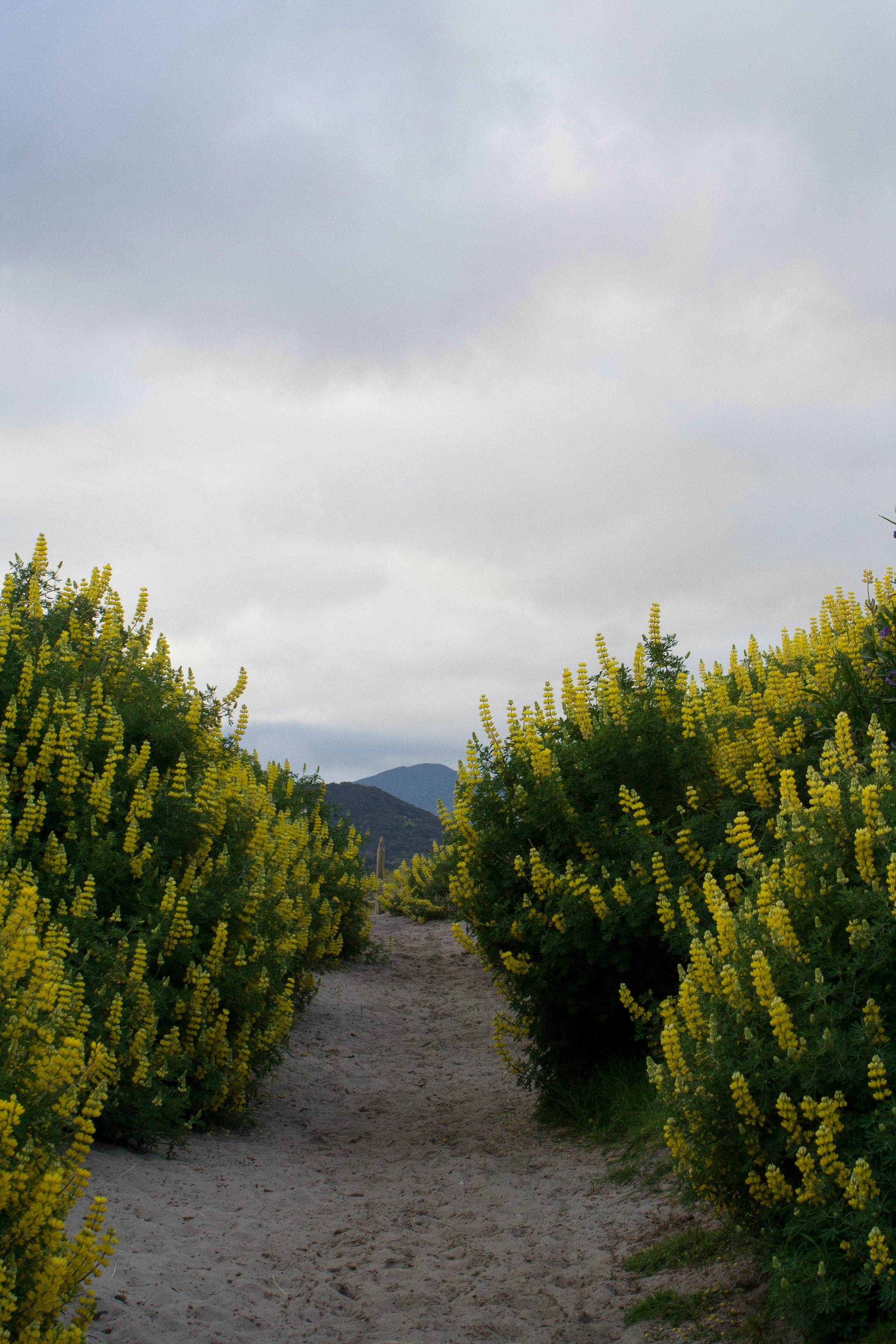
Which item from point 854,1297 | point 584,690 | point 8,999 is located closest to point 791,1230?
point 854,1297

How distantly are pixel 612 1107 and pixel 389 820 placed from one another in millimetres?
51047

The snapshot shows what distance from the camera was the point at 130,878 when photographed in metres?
6.57

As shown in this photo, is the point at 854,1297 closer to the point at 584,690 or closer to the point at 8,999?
the point at 8,999

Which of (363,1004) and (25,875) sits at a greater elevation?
(25,875)

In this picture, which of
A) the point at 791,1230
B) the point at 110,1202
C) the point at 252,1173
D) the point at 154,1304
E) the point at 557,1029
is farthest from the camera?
the point at 557,1029

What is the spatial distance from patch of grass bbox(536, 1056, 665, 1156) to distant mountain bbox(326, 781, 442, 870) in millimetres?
41611

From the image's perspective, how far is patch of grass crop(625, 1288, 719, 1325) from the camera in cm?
392

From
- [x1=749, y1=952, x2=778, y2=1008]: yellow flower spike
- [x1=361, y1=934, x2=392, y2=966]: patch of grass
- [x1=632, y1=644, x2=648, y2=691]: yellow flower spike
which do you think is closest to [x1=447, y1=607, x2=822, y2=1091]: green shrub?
[x1=632, y1=644, x2=648, y2=691]: yellow flower spike

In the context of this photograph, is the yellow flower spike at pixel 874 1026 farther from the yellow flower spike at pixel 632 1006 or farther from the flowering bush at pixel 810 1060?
the yellow flower spike at pixel 632 1006

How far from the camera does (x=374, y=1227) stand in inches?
214

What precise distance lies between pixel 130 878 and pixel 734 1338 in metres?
4.55

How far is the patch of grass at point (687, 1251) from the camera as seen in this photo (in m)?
4.30

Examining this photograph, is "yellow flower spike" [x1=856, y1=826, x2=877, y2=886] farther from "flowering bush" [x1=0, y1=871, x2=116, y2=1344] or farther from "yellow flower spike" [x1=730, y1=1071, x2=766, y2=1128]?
"flowering bush" [x1=0, y1=871, x2=116, y2=1344]

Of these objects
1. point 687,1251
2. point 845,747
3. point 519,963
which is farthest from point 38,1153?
point 519,963
